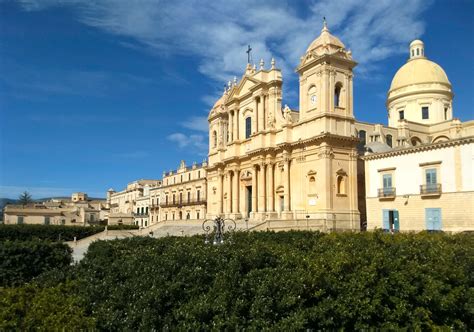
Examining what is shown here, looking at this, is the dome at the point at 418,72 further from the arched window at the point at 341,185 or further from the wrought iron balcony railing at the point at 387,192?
the wrought iron balcony railing at the point at 387,192

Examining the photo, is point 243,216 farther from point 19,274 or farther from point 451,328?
point 451,328

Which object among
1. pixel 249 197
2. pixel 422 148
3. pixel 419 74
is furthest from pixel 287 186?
pixel 419 74

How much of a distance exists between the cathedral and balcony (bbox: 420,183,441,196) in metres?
0.07

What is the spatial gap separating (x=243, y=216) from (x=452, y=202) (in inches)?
788

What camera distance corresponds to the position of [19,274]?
1107 centimetres

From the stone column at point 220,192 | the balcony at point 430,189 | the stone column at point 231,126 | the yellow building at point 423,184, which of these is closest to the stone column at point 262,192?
the stone column at point 231,126

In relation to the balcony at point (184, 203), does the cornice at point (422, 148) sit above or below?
above

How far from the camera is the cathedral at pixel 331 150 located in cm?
2617

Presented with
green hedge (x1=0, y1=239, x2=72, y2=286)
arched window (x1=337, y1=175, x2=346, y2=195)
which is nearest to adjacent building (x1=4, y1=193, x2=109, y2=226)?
arched window (x1=337, y1=175, x2=346, y2=195)

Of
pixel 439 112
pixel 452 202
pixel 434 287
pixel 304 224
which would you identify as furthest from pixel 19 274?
pixel 439 112

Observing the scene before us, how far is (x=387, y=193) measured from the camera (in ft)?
90.8

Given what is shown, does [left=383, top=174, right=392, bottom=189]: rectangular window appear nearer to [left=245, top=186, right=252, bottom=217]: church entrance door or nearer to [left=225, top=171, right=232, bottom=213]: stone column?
[left=245, top=186, right=252, bottom=217]: church entrance door

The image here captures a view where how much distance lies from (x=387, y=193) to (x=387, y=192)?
71mm

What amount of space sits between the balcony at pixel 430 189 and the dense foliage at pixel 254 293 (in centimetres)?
1729
